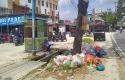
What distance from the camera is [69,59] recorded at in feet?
41.3

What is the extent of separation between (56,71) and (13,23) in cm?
2161

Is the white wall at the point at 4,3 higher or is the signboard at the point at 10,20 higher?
the white wall at the point at 4,3

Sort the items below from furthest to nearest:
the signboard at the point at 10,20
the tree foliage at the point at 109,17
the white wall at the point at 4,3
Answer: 1. the tree foliage at the point at 109,17
2. the white wall at the point at 4,3
3. the signboard at the point at 10,20

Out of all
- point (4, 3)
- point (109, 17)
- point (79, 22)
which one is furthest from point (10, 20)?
point (109, 17)

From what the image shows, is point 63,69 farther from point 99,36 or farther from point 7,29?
point 99,36

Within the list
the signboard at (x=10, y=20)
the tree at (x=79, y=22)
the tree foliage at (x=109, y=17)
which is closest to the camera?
the tree at (x=79, y=22)

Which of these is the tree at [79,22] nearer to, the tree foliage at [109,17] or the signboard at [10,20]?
the signboard at [10,20]

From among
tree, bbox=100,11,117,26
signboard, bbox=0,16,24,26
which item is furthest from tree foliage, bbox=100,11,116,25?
signboard, bbox=0,16,24,26

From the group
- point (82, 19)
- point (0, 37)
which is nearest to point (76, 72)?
point (82, 19)

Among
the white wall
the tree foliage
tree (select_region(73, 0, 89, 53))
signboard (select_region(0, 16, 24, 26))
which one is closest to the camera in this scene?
tree (select_region(73, 0, 89, 53))

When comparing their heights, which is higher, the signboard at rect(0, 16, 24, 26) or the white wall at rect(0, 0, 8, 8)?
the white wall at rect(0, 0, 8, 8)

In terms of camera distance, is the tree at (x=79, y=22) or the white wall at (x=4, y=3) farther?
the white wall at (x=4, y=3)

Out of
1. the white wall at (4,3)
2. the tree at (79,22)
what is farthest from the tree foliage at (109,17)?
the tree at (79,22)

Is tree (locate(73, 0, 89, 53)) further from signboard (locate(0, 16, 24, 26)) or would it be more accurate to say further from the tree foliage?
the tree foliage
